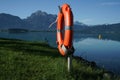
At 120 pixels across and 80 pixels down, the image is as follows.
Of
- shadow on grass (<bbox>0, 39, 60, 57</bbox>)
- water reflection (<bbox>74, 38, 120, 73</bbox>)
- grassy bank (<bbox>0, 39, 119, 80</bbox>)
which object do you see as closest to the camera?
grassy bank (<bbox>0, 39, 119, 80</bbox>)

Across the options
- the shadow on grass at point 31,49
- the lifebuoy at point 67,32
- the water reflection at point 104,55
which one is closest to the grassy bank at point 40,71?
the lifebuoy at point 67,32

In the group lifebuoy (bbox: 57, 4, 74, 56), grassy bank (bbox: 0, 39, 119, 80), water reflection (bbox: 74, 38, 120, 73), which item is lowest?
water reflection (bbox: 74, 38, 120, 73)

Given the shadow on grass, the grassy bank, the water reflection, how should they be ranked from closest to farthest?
the grassy bank, the shadow on grass, the water reflection

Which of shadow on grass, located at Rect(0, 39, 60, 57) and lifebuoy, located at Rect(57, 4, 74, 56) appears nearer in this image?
lifebuoy, located at Rect(57, 4, 74, 56)

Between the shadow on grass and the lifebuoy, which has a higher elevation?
the lifebuoy

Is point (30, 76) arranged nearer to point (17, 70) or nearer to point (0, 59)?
point (17, 70)

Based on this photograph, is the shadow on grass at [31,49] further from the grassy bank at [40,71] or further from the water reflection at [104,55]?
the water reflection at [104,55]

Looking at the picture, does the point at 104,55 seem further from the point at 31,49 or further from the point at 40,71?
the point at 40,71

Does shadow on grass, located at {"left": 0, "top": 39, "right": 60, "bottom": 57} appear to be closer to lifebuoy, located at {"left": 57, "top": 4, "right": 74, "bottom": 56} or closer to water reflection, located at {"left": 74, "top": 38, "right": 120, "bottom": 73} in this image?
lifebuoy, located at {"left": 57, "top": 4, "right": 74, "bottom": 56}

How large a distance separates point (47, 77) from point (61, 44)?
236cm

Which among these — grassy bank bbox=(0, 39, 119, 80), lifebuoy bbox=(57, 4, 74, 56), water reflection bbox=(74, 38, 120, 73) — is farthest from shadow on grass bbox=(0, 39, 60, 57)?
water reflection bbox=(74, 38, 120, 73)

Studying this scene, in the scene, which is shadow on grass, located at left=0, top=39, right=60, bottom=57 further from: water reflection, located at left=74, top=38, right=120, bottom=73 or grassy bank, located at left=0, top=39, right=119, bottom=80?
water reflection, located at left=74, top=38, right=120, bottom=73

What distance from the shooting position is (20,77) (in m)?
15.4

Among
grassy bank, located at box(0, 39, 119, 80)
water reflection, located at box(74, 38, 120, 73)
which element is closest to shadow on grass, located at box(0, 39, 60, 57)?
grassy bank, located at box(0, 39, 119, 80)
